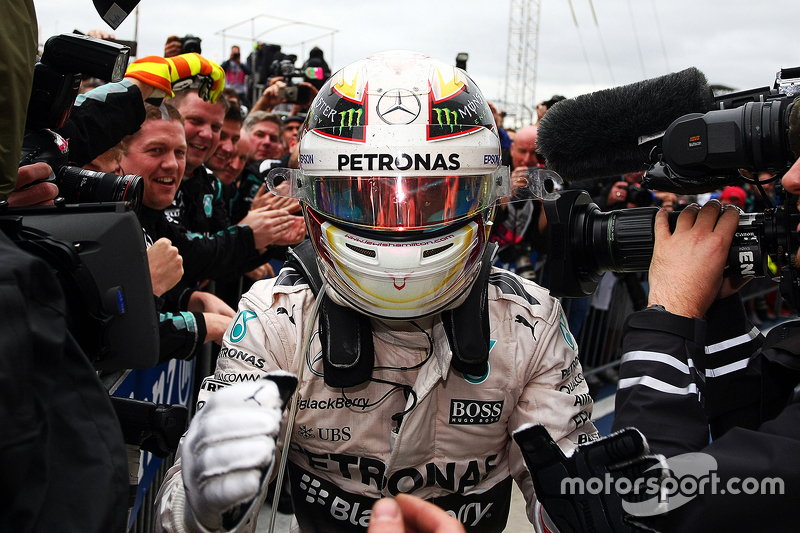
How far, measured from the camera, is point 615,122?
172cm

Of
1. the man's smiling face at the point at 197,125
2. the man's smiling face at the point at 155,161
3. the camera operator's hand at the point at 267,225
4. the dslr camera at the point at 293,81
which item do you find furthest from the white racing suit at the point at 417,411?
the dslr camera at the point at 293,81

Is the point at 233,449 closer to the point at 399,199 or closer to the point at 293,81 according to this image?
the point at 399,199

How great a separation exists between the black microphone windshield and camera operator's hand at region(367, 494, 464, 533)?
1184 mm

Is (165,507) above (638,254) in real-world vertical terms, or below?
below

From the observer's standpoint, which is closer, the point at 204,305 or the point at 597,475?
the point at 597,475

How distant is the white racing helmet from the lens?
60.4 inches

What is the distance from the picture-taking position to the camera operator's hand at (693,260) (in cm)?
151

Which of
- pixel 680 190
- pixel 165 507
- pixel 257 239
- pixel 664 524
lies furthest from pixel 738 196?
pixel 165 507

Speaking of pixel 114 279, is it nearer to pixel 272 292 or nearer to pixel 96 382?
pixel 96 382

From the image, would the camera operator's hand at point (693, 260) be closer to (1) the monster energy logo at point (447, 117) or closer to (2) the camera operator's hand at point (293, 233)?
(1) the monster energy logo at point (447, 117)

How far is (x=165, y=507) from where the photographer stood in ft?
4.24

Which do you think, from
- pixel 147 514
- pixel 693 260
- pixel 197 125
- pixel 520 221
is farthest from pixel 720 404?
pixel 197 125

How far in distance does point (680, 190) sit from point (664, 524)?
2.64ft

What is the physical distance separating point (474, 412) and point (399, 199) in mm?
600
